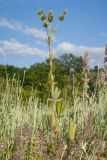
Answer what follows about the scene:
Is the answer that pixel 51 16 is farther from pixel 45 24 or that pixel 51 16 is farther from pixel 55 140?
pixel 55 140

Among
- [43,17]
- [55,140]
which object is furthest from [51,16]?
[55,140]

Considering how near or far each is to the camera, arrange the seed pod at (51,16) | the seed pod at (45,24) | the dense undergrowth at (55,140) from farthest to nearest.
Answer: the seed pod at (45,24) < the seed pod at (51,16) < the dense undergrowth at (55,140)

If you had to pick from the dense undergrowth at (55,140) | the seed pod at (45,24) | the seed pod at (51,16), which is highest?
the seed pod at (51,16)

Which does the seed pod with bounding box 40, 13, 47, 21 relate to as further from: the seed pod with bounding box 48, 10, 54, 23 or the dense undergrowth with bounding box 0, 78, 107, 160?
the dense undergrowth with bounding box 0, 78, 107, 160

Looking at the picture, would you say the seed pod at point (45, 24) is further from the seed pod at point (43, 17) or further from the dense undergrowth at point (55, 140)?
the dense undergrowth at point (55, 140)

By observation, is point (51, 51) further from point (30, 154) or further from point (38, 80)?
point (38, 80)

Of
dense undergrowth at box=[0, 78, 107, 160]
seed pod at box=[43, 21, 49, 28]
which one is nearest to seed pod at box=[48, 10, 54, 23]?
seed pod at box=[43, 21, 49, 28]

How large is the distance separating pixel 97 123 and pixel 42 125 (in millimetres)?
535

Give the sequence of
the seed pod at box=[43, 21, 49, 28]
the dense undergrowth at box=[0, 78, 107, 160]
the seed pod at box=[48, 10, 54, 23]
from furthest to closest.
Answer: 1. the seed pod at box=[43, 21, 49, 28]
2. the seed pod at box=[48, 10, 54, 23]
3. the dense undergrowth at box=[0, 78, 107, 160]

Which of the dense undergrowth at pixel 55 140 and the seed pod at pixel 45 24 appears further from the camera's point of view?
the seed pod at pixel 45 24

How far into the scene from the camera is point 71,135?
1780 millimetres

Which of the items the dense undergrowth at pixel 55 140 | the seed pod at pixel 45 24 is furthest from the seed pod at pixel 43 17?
the dense undergrowth at pixel 55 140

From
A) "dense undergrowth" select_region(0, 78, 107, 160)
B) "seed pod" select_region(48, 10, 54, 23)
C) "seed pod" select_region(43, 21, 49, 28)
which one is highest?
"seed pod" select_region(48, 10, 54, 23)

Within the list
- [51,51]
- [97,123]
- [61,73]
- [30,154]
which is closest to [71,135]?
[51,51]
